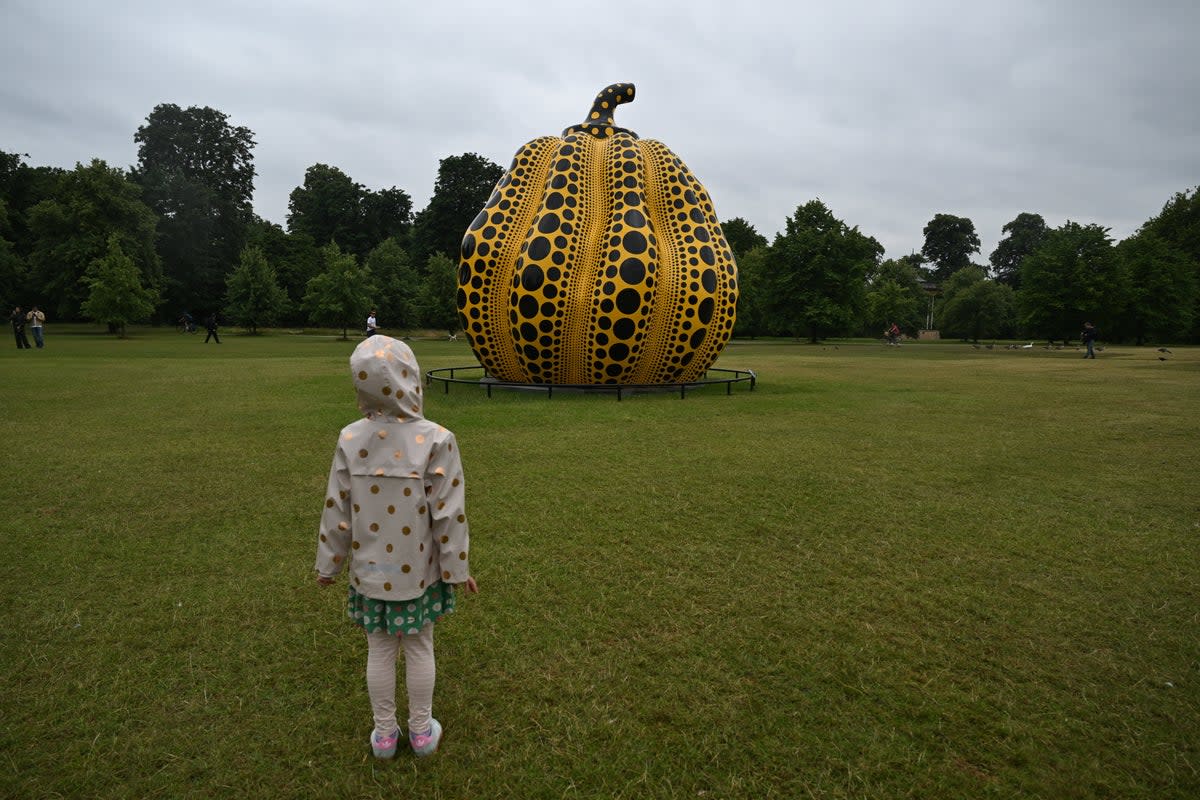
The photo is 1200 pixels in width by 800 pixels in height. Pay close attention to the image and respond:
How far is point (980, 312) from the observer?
61.8 meters

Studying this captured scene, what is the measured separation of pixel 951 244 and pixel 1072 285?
2603 inches

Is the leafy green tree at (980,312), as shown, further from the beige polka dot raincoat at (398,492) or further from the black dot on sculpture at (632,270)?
the beige polka dot raincoat at (398,492)

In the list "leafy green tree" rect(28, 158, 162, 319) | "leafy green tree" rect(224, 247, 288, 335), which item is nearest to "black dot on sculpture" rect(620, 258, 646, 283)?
"leafy green tree" rect(28, 158, 162, 319)

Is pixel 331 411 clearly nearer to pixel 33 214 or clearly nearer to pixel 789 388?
pixel 789 388

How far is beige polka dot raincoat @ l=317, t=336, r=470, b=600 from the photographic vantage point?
2.73 metres

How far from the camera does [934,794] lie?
2.69 metres

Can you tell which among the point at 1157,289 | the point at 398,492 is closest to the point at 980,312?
the point at 1157,289

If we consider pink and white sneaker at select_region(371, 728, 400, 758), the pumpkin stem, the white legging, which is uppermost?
the pumpkin stem

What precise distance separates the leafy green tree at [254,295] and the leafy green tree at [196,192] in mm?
9887

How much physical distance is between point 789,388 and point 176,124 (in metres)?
75.1

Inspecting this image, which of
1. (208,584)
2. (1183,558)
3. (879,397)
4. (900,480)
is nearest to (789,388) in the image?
(879,397)

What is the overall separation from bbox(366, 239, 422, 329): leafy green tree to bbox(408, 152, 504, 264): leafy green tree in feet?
33.1

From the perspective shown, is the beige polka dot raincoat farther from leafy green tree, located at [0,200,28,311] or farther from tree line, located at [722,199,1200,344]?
leafy green tree, located at [0,200,28,311]

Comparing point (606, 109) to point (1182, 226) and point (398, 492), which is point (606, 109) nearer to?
point (398, 492)
